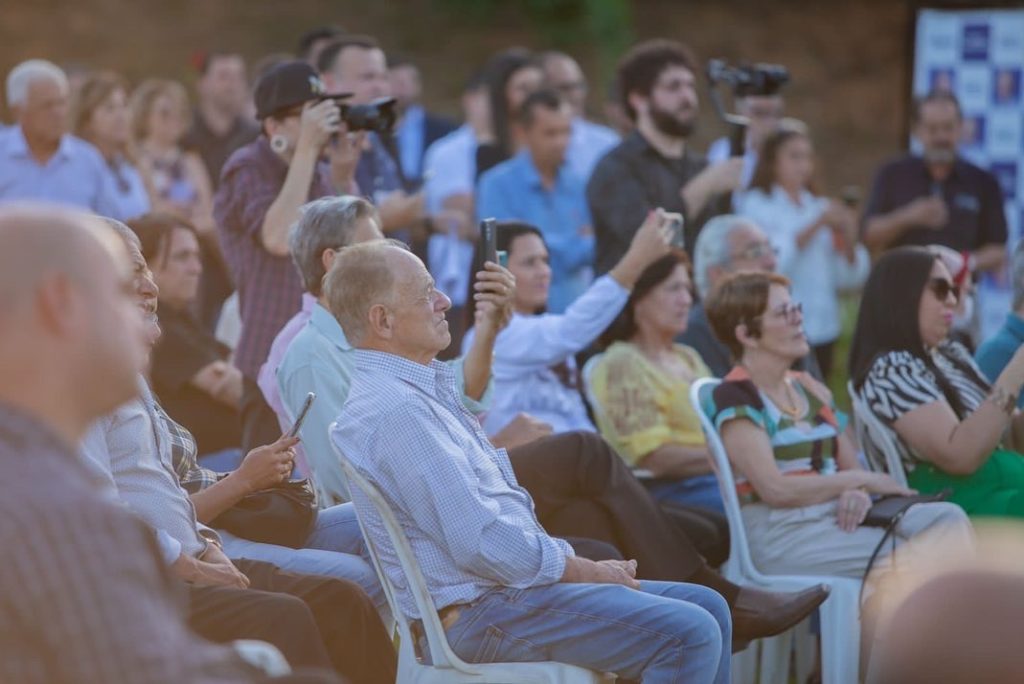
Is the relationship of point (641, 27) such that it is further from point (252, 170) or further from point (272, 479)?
point (272, 479)

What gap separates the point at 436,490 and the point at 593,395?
181cm

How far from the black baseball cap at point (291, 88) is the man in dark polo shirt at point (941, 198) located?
3.58 m

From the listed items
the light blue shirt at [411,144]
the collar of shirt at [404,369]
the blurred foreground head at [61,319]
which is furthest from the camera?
the light blue shirt at [411,144]

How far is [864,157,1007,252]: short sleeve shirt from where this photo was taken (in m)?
7.72

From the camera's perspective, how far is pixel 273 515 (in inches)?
149

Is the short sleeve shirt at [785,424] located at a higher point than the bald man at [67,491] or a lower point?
lower

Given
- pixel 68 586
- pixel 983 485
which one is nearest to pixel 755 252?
pixel 983 485

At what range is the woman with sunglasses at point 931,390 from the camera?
14.7ft

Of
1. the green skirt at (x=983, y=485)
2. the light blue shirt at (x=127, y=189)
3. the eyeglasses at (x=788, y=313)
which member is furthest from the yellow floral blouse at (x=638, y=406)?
the light blue shirt at (x=127, y=189)

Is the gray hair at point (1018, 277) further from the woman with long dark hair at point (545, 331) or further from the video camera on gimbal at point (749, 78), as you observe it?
the video camera on gimbal at point (749, 78)

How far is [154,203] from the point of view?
24.5ft

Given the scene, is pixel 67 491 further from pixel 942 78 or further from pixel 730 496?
pixel 942 78

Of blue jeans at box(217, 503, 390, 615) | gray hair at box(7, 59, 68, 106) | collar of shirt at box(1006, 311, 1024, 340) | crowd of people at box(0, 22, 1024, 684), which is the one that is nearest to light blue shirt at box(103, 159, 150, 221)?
crowd of people at box(0, 22, 1024, 684)

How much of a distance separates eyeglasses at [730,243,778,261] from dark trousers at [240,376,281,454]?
5.98ft
